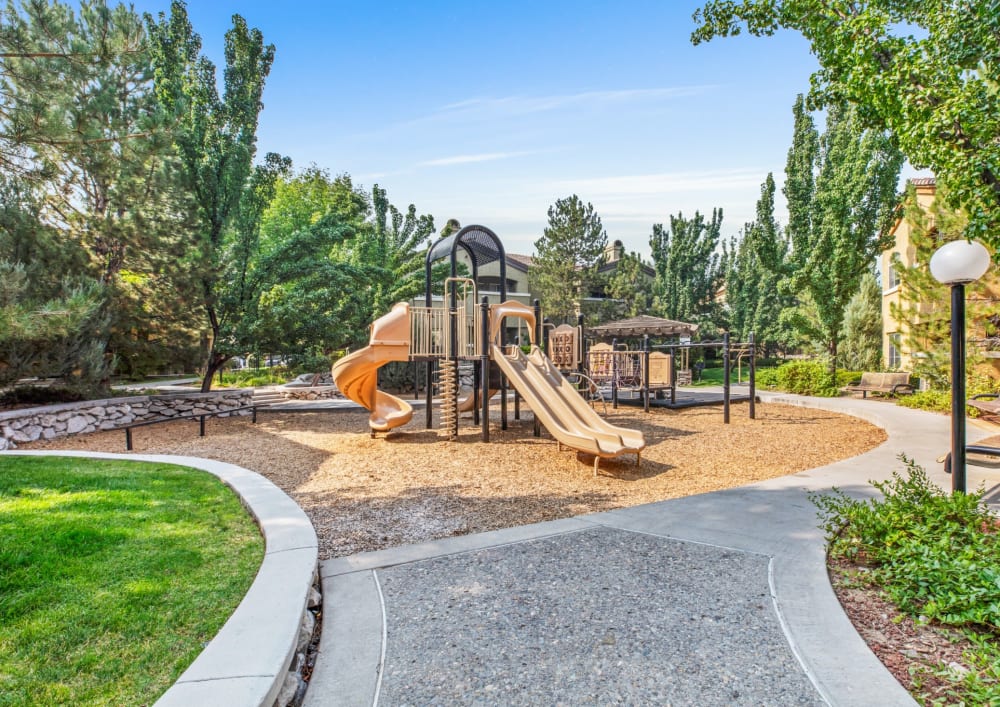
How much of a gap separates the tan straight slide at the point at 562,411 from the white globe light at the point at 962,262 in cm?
387

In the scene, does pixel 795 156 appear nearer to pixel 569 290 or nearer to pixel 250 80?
pixel 569 290

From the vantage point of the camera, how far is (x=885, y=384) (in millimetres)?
16625

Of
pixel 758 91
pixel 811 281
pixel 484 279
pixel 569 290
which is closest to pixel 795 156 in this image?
pixel 811 281

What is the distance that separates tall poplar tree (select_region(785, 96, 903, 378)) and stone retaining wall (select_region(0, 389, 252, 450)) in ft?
65.3

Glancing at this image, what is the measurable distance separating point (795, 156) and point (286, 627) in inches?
905

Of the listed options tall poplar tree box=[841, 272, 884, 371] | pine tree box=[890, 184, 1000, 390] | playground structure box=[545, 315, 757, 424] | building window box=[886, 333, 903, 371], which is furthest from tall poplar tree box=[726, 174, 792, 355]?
pine tree box=[890, 184, 1000, 390]

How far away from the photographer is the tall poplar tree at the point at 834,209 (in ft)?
58.0

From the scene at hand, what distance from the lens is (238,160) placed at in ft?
45.6

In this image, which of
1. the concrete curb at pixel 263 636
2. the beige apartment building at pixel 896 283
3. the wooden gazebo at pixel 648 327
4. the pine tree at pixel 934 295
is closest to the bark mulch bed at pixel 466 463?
the concrete curb at pixel 263 636

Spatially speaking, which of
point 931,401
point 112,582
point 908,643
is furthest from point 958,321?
point 931,401

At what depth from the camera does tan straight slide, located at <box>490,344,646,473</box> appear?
7250mm

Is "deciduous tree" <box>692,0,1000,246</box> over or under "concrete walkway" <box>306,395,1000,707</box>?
over

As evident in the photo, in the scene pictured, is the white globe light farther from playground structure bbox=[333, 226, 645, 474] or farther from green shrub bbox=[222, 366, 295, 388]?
green shrub bbox=[222, 366, 295, 388]

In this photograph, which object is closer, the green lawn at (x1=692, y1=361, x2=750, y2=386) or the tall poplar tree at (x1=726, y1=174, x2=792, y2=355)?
the green lawn at (x1=692, y1=361, x2=750, y2=386)
